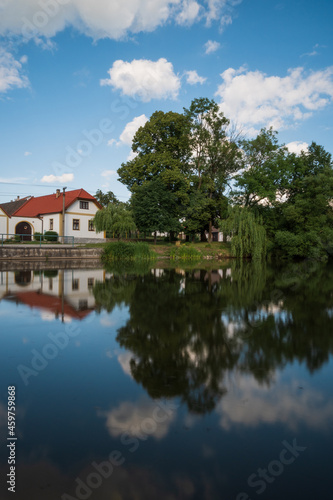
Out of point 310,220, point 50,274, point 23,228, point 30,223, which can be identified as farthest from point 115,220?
point 310,220

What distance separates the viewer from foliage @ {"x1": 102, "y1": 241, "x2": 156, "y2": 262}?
26.3 metres

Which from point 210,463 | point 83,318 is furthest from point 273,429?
point 83,318

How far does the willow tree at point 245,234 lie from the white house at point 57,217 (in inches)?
710

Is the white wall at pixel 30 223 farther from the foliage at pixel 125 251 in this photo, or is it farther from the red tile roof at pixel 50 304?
the red tile roof at pixel 50 304

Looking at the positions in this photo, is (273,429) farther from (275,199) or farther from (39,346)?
(275,199)

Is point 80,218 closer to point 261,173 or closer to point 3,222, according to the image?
point 3,222

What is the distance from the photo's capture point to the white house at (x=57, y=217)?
38.5 metres

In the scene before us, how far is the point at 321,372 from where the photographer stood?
→ 11.9ft

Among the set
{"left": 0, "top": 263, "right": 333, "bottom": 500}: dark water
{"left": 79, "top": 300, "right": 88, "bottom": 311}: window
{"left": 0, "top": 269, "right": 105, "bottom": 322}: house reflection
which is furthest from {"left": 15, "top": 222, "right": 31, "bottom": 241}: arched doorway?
{"left": 0, "top": 263, "right": 333, "bottom": 500}: dark water

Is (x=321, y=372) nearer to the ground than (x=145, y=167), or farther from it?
nearer to the ground

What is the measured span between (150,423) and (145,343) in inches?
78.6

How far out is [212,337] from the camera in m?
4.75

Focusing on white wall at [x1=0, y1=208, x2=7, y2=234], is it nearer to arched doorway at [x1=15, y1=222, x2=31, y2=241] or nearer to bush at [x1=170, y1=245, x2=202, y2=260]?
arched doorway at [x1=15, y1=222, x2=31, y2=241]

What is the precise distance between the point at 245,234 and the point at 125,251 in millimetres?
11765
